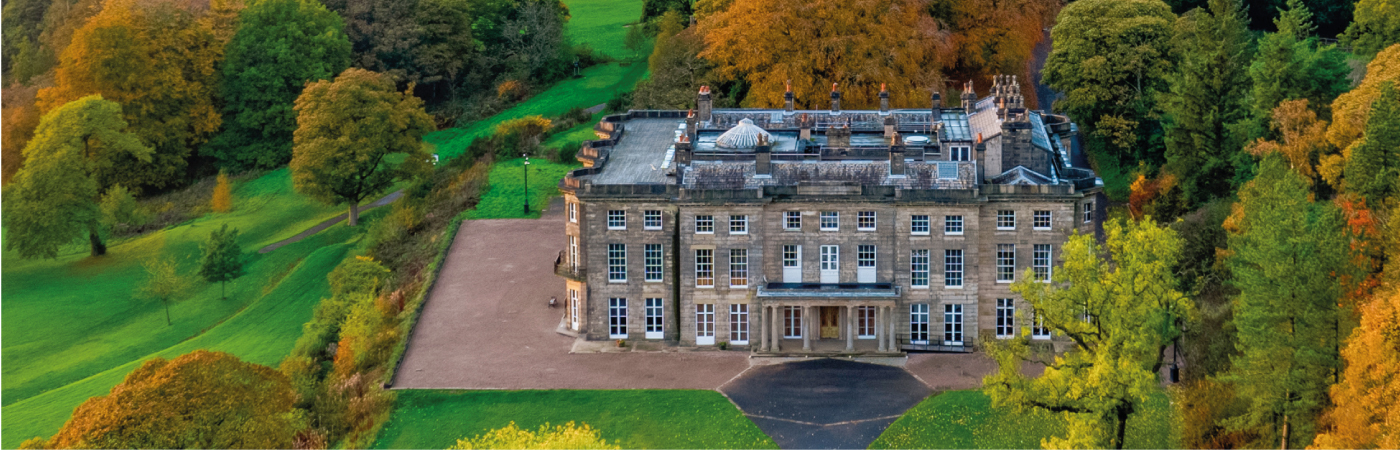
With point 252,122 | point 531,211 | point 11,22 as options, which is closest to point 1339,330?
point 531,211

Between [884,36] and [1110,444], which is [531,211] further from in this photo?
[1110,444]

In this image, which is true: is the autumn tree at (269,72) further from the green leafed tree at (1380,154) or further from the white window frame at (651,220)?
the green leafed tree at (1380,154)

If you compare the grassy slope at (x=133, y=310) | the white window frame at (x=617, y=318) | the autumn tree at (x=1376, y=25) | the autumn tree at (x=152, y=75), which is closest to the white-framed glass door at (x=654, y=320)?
the white window frame at (x=617, y=318)

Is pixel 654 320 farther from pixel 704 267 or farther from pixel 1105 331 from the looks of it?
pixel 1105 331

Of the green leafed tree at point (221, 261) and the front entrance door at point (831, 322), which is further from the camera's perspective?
the green leafed tree at point (221, 261)

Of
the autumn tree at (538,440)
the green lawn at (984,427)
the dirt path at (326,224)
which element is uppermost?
the dirt path at (326,224)

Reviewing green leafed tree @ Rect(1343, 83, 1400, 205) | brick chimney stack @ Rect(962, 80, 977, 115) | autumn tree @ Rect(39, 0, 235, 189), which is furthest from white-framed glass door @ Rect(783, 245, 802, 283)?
autumn tree @ Rect(39, 0, 235, 189)

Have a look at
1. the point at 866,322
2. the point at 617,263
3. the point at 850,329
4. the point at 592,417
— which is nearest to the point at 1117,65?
the point at 866,322
